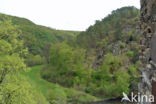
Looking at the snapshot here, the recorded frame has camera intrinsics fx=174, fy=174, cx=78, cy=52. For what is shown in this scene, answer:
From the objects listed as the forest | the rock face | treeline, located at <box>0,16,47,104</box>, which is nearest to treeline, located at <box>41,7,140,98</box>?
the forest

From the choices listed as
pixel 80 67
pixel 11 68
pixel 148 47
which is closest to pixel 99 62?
pixel 80 67

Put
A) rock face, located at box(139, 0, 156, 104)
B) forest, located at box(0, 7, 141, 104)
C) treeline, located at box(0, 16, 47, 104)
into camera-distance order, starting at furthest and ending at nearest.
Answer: forest, located at box(0, 7, 141, 104) < treeline, located at box(0, 16, 47, 104) < rock face, located at box(139, 0, 156, 104)

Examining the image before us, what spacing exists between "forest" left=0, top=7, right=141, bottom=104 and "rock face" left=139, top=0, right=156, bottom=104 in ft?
20.9

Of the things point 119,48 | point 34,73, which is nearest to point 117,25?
point 119,48

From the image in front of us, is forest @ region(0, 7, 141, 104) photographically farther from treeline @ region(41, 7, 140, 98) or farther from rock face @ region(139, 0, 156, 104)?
rock face @ region(139, 0, 156, 104)

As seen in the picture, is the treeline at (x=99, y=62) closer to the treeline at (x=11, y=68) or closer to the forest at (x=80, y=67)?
the forest at (x=80, y=67)

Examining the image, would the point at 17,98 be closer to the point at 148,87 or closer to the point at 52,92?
the point at 148,87

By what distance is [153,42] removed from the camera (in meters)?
2.79

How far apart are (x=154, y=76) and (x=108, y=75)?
1353 inches

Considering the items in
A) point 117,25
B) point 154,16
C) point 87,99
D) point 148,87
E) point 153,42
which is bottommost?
point 87,99

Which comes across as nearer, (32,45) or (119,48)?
(119,48)

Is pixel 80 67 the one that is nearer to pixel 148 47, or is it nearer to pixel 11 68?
pixel 11 68

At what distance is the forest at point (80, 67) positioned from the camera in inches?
336

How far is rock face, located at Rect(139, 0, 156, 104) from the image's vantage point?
2799 mm
